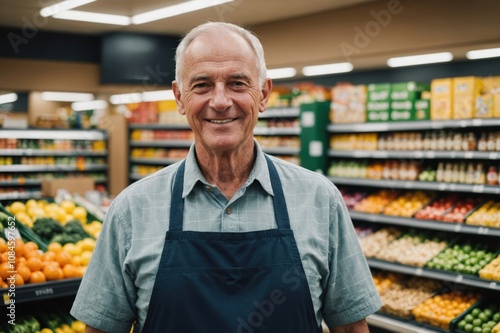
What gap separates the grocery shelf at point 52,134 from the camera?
934 centimetres

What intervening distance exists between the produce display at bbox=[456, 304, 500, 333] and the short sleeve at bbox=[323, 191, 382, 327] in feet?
11.3

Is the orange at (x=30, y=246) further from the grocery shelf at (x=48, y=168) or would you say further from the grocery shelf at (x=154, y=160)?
the grocery shelf at (x=48, y=168)

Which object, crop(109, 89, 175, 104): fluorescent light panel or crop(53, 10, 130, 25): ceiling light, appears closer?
crop(53, 10, 130, 25): ceiling light

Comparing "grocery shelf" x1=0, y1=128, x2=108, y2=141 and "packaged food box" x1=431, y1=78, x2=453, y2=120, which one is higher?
"packaged food box" x1=431, y1=78, x2=453, y2=120

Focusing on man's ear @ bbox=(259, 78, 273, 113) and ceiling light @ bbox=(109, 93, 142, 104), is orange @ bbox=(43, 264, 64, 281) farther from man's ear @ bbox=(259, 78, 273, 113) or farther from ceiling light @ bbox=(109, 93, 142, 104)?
ceiling light @ bbox=(109, 93, 142, 104)

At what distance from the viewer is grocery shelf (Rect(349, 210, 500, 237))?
4.76m

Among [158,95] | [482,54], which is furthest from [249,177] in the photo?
[158,95]

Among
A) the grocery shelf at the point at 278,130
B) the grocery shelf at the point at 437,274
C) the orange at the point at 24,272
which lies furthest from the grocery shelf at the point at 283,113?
the orange at the point at 24,272

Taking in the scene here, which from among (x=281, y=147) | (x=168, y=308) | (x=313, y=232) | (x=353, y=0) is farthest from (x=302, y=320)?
(x=353, y=0)

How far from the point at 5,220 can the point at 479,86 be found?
13.7 feet

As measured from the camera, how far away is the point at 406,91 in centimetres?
552

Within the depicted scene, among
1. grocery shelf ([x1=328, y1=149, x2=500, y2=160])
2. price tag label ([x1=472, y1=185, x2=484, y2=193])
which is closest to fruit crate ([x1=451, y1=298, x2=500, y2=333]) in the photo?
price tag label ([x1=472, y1=185, x2=484, y2=193])

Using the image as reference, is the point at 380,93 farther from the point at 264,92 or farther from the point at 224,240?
the point at 224,240

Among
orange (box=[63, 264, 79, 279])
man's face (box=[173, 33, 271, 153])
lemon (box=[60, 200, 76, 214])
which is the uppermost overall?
man's face (box=[173, 33, 271, 153])
